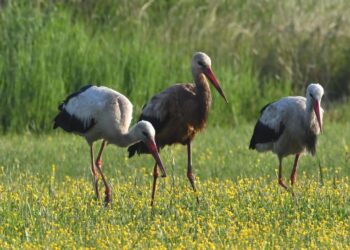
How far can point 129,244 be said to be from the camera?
25.3 feet

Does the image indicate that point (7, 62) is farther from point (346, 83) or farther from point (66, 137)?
point (346, 83)

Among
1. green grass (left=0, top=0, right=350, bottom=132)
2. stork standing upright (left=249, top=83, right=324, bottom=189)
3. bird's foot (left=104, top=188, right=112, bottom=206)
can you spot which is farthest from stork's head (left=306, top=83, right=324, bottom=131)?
green grass (left=0, top=0, right=350, bottom=132)

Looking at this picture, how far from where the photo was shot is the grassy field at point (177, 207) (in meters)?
7.98

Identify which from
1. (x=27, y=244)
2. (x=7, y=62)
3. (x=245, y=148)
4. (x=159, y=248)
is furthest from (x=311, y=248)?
(x=7, y=62)

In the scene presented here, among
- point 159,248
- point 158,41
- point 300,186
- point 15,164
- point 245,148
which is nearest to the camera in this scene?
point 159,248

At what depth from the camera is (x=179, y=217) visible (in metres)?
8.72

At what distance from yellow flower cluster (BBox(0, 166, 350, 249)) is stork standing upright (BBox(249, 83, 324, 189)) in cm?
58

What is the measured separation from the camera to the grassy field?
798 cm

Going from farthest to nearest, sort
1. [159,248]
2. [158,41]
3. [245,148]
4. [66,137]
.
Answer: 1. [158,41]
2. [66,137]
3. [245,148]
4. [159,248]

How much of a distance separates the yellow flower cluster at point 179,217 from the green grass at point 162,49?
18.1 ft

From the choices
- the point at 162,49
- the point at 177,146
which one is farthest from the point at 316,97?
the point at 162,49

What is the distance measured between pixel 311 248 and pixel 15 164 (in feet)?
17.5

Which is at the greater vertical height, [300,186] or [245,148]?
[300,186]

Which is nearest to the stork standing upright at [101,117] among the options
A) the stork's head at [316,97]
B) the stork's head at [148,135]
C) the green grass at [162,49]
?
the stork's head at [148,135]
